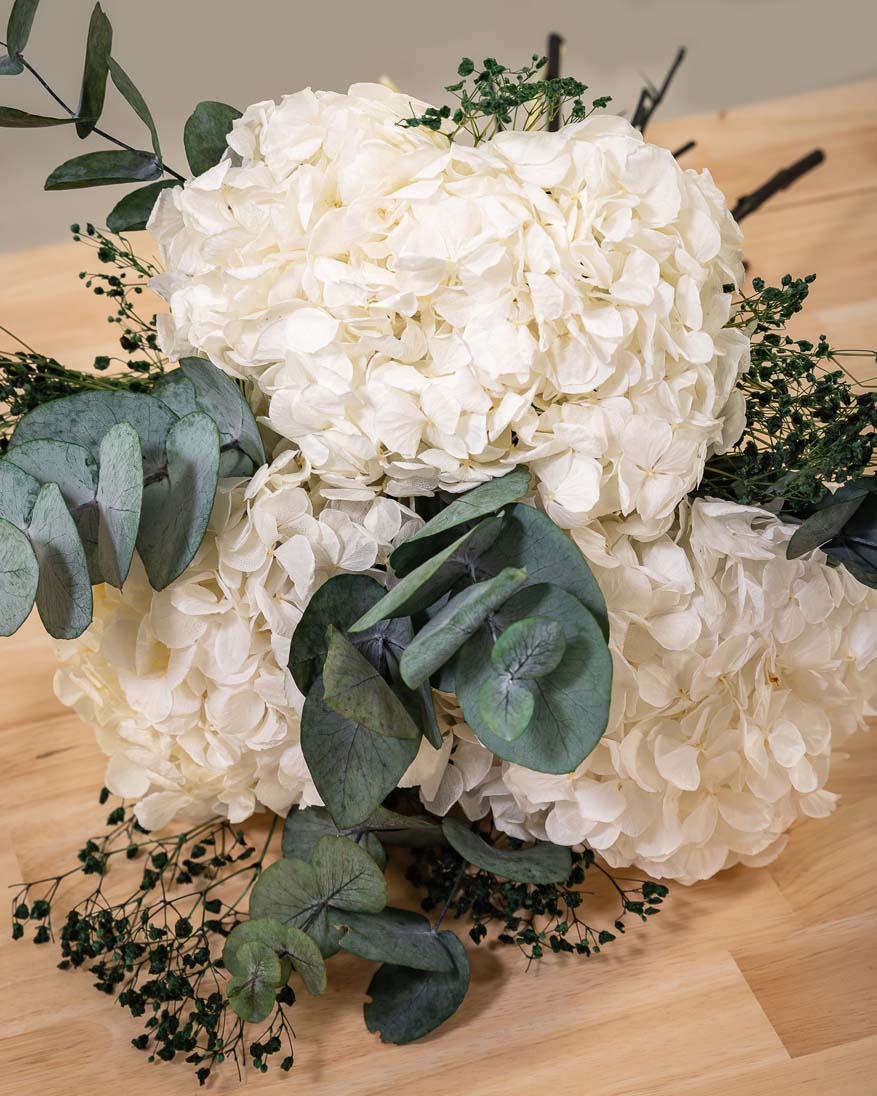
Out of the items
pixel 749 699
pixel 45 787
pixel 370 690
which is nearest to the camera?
pixel 370 690

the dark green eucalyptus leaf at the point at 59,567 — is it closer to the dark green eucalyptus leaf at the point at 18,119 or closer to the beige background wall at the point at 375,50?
the dark green eucalyptus leaf at the point at 18,119

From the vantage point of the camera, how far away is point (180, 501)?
0.49 meters

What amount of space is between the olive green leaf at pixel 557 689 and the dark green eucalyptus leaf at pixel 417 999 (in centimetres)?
15

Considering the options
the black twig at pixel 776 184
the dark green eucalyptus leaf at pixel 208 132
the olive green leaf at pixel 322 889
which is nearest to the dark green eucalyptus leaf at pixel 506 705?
the olive green leaf at pixel 322 889

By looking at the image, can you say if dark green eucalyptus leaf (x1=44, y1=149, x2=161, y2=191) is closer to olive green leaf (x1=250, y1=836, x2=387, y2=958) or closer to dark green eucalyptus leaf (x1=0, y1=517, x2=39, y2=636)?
Answer: dark green eucalyptus leaf (x1=0, y1=517, x2=39, y2=636)

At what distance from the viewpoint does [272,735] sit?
0.54 m

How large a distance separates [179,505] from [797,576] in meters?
0.26

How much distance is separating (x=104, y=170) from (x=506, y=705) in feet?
1.03

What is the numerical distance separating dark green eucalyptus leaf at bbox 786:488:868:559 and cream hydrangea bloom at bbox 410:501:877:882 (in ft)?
0.04

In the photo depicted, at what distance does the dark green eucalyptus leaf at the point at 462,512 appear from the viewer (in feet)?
1.48

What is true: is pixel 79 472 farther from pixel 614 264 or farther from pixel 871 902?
pixel 871 902

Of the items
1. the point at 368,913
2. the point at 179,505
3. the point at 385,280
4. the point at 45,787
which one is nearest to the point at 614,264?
the point at 385,280

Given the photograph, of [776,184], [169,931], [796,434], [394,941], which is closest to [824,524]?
[796,434]

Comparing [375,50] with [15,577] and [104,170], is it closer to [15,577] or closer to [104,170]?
[104,170]
